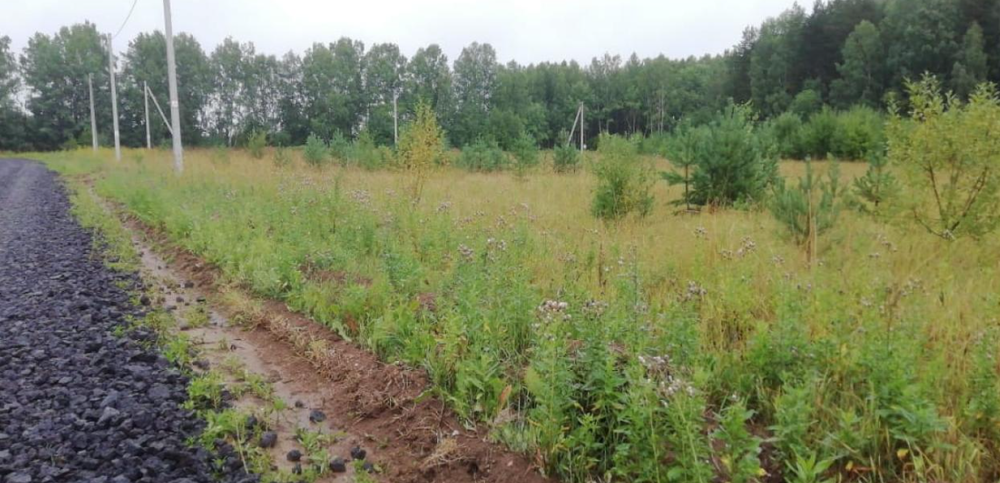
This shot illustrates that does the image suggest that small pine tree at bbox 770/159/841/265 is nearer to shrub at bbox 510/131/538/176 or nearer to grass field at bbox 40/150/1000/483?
grass field at bbox 40/150/1000/483

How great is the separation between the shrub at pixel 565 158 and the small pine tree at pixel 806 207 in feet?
45.8

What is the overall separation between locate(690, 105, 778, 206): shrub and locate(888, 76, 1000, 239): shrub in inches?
123

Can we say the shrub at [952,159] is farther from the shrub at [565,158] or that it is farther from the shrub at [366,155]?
the shrub at [366,155]

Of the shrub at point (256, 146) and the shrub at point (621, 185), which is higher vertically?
the shrub at point (256, 146)

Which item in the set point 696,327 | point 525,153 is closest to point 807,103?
point 525,153

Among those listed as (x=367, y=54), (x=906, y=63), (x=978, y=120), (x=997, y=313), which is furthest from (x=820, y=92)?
(x=997, y=313)

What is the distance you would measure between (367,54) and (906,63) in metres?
54.0

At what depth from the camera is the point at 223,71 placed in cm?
6925

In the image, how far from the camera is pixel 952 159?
22.3ft

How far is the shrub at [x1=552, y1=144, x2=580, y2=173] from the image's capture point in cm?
2130

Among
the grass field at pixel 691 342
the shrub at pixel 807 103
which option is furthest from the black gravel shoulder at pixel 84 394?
the shrub at pixel 807 103

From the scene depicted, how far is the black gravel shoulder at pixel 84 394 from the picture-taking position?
9.56 ft

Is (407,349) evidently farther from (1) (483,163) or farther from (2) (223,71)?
(2) (223,71)

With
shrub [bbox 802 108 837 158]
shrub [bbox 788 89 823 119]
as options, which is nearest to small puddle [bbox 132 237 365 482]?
shrub [bbox 802 108 837 158]
